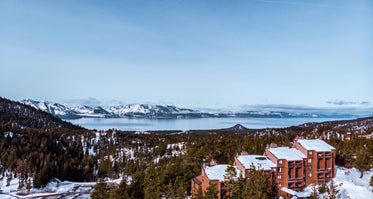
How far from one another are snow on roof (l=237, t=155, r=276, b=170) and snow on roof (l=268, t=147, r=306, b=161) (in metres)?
1.71

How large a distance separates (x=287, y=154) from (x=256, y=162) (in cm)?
603

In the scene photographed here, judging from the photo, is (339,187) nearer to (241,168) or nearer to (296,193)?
(296,193)

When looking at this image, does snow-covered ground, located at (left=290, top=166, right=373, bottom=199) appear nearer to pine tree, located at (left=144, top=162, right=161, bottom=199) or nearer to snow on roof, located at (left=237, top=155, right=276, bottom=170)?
snow on roof, located at (left=237, top=155, right=276, bottom=170)

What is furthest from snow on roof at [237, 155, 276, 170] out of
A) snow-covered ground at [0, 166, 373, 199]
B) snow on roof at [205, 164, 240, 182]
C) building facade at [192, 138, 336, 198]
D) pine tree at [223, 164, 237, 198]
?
snow-covered ground at [0, 166, 373, 199]

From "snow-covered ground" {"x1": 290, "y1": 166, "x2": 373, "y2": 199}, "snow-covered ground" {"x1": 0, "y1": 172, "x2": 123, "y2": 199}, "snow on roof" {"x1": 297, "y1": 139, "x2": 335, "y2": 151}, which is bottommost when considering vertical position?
"snow-covered ground" {"x1": 0, "y1": 172, "x2": 123, "y2": 199}

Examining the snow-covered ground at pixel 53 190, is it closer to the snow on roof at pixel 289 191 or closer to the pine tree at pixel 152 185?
the pine tree at pixel 152 185

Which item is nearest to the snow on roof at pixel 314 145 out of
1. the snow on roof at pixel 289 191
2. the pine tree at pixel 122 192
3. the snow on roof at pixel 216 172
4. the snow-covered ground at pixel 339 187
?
the snow-covered ground at pixel 339 187

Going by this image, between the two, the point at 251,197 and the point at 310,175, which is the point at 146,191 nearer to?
the point at 251,197

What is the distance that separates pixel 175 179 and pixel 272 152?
17.4 metres

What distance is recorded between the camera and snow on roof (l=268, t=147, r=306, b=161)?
38.0 metres

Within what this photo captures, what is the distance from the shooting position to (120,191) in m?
33.5

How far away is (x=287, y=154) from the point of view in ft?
129

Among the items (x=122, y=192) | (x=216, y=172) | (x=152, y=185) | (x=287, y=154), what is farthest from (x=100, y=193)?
(x=287, y=154)

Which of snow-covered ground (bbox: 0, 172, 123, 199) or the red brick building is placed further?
snow-covered ground (bbox: 0, 172, 123, 199)
